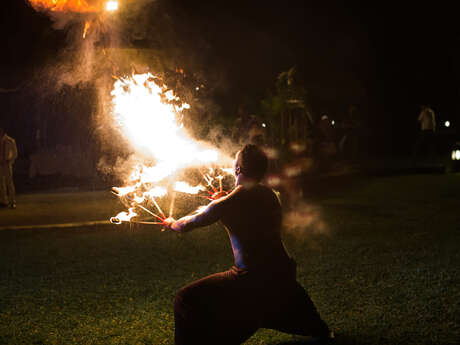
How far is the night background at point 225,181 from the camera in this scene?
5.43 meters

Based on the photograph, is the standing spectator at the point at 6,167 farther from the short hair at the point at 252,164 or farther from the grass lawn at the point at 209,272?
the short hair at the point at 252,164

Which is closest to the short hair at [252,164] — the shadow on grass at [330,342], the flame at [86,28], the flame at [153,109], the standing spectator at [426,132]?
the shadow on grass at [330,342]

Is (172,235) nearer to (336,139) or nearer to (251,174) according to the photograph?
(251,174)

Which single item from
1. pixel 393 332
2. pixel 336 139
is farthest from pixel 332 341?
pixel 336 139

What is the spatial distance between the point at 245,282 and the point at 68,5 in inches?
351

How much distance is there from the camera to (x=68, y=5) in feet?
36.3

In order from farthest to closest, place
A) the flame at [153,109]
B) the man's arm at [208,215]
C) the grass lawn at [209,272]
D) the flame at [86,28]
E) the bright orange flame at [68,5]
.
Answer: the flame at [86,28]
the bright orange flame at [68,5]
the flame at [153,109]
the grass lawn at [209,272]
the man's arm at [208,215]

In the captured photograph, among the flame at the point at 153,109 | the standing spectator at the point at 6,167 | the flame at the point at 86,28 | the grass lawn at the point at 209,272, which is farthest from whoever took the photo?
the standing spectator at the point at 6,167

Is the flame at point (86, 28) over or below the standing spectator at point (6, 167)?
over

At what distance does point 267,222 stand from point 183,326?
0.97m

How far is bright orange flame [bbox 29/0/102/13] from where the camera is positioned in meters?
10.7

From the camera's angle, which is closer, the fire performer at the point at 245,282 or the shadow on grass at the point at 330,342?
the fire performer at the point at 245,282

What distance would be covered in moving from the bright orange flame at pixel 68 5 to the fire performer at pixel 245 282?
808 cm

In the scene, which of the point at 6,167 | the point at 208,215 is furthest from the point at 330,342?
the point at 6,167
